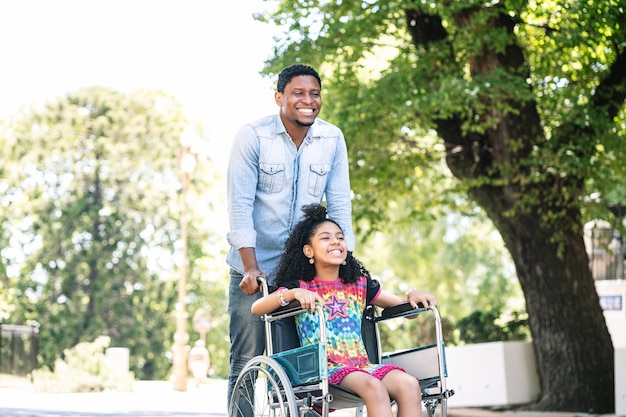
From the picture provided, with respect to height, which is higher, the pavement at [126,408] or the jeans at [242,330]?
the jeans at [242,330]

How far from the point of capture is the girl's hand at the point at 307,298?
4.82m

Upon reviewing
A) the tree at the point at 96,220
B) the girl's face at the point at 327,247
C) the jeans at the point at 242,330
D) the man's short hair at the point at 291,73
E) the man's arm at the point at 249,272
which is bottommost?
the jeans at the point at 242,330

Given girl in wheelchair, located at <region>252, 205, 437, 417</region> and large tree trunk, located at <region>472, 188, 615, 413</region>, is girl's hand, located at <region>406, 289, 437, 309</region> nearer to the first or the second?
girl in wheelchair, located at <region>252, 205, 437, 417</region>

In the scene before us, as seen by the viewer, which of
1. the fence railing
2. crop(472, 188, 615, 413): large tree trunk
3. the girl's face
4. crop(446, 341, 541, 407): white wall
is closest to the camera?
the girl's face

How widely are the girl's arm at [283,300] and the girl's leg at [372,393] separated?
0.38 metres

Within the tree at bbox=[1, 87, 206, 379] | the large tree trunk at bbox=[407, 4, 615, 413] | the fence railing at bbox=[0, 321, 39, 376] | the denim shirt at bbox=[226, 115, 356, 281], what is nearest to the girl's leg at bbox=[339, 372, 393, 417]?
the denim shirt at bbox=[226, 115, 356, 281]

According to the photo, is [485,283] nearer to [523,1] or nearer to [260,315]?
[523,1]

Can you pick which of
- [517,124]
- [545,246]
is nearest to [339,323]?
[517,124]

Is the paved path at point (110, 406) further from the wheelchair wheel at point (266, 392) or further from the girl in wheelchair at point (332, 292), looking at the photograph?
the girl in wheelchair at point (332, 292)

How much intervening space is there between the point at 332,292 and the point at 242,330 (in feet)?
1.60

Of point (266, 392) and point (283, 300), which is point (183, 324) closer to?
point (266, 392)

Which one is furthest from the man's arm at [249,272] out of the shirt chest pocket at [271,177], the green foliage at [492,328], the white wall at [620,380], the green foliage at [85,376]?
the green foliage at [85,376]

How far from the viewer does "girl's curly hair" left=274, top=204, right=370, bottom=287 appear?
5266mm

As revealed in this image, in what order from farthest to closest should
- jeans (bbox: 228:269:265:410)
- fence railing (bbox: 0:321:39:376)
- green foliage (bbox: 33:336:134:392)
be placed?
1. fence railing (bbox: 0:321:39:376)
2. green foliage (bbox: 33:336:134:392)
3. jeans (bbox: 228:269:265:410)
